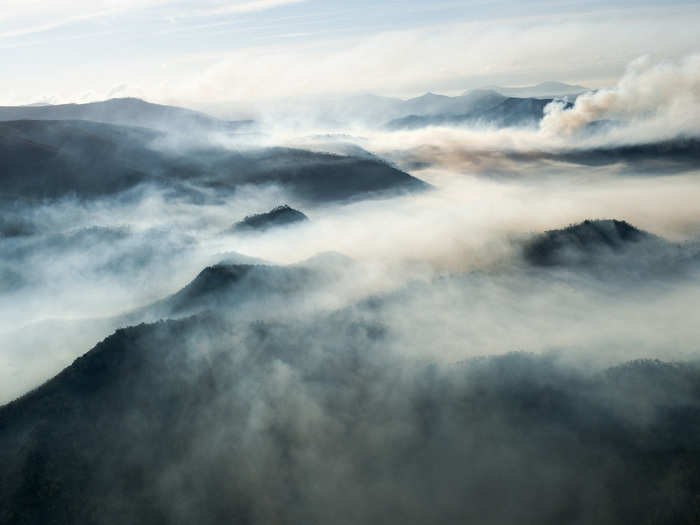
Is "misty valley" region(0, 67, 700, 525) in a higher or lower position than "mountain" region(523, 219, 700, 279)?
higher

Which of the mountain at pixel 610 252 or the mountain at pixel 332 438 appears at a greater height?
the mountain at pixel 332 438

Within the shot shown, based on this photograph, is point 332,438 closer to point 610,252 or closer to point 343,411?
point 343,411

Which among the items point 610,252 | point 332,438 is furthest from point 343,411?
point 610,252

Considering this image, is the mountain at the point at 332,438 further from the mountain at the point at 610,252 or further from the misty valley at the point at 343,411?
the mountain at the point at 610,252

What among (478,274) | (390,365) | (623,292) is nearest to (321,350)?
(390,365)

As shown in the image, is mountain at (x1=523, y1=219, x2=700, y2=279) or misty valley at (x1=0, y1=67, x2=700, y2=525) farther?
mountain at (x1=523, y1=219, x2=700, y2=279)

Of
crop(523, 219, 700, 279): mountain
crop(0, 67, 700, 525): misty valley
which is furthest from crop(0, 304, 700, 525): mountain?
crop(523, 219, 700, 279): mountain

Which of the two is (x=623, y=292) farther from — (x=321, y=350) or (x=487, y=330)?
(x=321, y=350)

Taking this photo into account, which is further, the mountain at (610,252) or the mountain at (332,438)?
the mountain at (610,252)

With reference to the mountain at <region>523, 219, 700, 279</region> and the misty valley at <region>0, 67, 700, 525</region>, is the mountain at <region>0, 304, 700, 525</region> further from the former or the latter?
the mountain at <region>523, 219, 700, 279</region>

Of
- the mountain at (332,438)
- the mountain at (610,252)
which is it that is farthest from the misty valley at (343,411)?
the mountain at (610,252)

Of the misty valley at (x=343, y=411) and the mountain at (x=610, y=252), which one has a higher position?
the misty valley at (x=343, y=411)

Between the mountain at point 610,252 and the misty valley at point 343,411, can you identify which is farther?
the mountain at point 610,252
